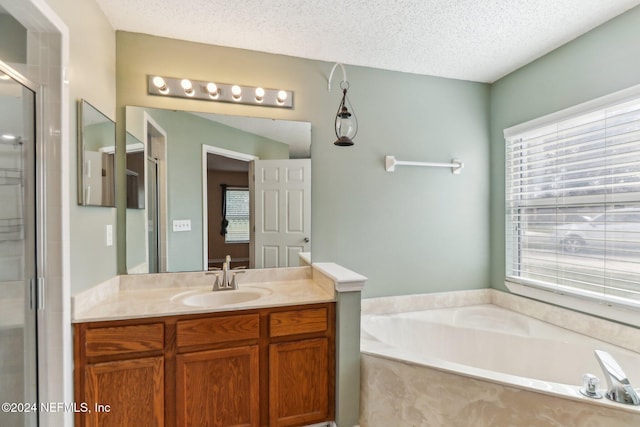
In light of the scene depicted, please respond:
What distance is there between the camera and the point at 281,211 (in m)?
2.24

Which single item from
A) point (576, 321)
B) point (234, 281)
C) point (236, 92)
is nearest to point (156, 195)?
point (234, 281)

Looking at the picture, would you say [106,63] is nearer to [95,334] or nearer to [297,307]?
[95,334]

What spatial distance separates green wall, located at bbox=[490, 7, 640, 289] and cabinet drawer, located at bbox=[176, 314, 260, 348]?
2.26 meters

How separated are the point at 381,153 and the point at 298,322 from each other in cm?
150

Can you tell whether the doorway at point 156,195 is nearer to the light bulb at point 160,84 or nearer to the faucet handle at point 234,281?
the light bulb at point 160,84

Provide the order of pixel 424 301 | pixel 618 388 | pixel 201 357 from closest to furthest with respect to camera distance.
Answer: pixel 618 388 < pixel 201 357 < pixel 424 301

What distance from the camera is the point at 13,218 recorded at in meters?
1.23

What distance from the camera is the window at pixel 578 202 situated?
1785mm

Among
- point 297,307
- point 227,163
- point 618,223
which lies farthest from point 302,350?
point 618,223

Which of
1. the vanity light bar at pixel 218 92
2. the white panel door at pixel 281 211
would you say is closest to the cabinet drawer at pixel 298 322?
the white panel door at pixel 281 211

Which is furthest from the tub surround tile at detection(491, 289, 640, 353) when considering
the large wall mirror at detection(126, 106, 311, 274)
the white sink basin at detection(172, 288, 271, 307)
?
the white sink basin at detection(172, 288, 271, 307)

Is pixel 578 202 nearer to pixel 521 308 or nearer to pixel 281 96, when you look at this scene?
pixel 521 308

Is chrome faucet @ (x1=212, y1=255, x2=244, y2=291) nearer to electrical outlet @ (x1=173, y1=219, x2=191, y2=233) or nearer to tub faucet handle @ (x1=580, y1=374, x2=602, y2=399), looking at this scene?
electrical outlet @ (x1=173, y1=219, x2=191, y2=233)

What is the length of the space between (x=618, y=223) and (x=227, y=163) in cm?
256
